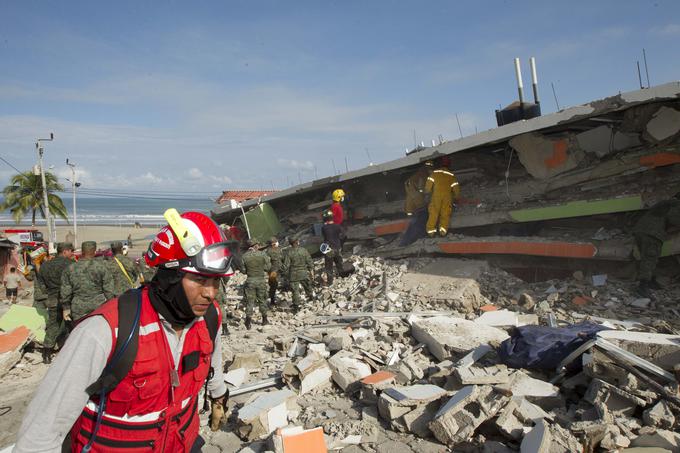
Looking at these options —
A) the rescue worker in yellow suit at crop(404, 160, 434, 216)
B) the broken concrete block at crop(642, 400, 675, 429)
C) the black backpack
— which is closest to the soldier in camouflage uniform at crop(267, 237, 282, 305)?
the rescue worker in yellow suit at crop(404, 160, 434, 216)

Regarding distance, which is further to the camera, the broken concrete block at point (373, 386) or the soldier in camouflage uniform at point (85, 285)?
the soldier in camouflage uniform at point (85, 285)

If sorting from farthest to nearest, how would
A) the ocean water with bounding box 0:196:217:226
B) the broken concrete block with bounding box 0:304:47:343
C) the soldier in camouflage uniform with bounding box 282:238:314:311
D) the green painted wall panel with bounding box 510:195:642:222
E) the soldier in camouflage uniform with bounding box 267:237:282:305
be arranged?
1. the ocean water with bounding box 0:196:217:226
2. the soldier in camouflage uniform with bounding box 267:237:282:305
3. the soldier in camouflage uniform with bounding box 282:238:314:311
4. the broken concrete block with bounding box 0:304:47:343
5. the green painted wall panel with bounding box 510:195:642:222

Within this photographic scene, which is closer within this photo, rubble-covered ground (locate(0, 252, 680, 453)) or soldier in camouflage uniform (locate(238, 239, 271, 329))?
rubble-covered ground (locate(0, 252, 680, 453))

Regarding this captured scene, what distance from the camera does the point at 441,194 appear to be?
9586 mm

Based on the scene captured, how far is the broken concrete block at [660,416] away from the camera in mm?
3338

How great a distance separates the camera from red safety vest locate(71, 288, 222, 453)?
1.72 meters

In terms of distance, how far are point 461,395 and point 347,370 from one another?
5.06 ft

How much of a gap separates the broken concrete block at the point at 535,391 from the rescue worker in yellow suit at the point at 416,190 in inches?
270

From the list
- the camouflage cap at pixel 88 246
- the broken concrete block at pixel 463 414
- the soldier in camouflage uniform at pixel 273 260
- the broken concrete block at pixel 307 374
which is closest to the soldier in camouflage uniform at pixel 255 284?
the soldier in camouflage uniform at pixel 273 260

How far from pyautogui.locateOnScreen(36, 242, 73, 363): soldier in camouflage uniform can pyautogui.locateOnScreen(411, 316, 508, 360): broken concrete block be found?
6149 mm

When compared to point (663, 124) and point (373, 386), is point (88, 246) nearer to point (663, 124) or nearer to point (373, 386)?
point (373, 386)

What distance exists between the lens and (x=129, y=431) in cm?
177

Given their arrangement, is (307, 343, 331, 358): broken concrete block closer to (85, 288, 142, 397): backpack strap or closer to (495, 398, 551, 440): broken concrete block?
(495, 398, 551, 440): broken concrete block

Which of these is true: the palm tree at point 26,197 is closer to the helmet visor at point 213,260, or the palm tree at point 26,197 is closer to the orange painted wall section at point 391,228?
the orange painted wall section at point 391,228
